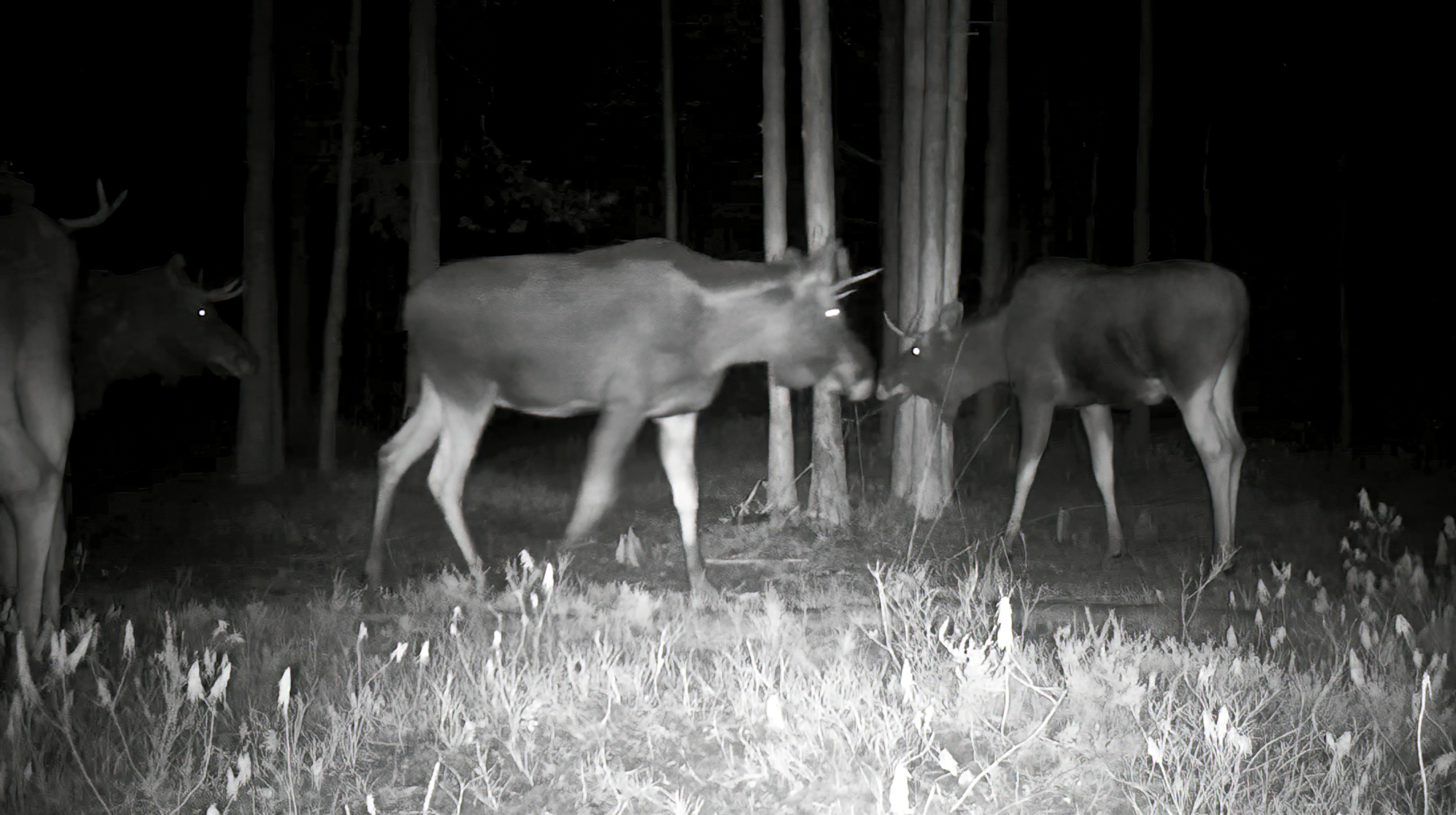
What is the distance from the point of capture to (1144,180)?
16375 millimetres

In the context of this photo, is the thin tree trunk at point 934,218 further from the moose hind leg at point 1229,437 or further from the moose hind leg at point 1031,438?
the moose hind leg at point 1229,437

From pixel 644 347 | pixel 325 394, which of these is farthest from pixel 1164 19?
pixel 644 347

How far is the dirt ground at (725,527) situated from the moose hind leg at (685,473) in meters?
0.45

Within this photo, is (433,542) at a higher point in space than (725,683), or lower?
lower

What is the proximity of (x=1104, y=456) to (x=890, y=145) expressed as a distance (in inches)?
330

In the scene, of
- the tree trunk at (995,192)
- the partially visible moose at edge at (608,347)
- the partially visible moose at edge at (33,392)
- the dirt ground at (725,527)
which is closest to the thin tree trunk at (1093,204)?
the tree trunk at (995,192)

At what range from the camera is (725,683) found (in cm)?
512

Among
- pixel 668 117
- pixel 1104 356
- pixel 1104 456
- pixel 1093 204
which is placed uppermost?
pixel 668 117

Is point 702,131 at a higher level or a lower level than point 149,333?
higher

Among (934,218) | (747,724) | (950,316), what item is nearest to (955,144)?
(934,218)

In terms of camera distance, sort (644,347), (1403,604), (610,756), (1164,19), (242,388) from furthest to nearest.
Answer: (1164,19) → (242,388) → (644,347) → (1403,604) → (610,756)

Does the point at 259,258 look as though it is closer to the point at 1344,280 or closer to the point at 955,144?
the point at 955,144

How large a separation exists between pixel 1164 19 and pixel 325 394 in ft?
55.1

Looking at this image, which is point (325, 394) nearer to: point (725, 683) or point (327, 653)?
point (327, 653)
